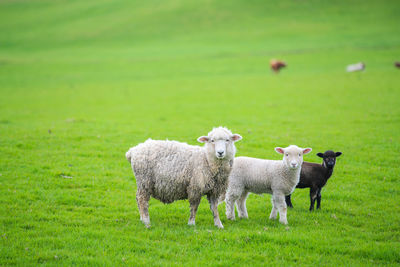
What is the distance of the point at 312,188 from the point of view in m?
8.93

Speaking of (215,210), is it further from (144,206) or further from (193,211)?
(144,206)

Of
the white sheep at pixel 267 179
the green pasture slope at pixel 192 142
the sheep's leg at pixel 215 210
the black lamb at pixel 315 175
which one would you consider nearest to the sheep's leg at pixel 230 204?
the white sheep at pixel 267 179

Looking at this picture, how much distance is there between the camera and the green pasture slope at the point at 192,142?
22.2ft

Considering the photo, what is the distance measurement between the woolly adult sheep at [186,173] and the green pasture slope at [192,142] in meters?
0.54

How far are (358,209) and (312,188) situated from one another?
3.59ft

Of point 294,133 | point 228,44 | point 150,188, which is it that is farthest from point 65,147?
point 228,44

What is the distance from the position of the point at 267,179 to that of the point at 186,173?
1822 mm

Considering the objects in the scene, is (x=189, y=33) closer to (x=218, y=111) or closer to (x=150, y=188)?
(x=218, y=111)

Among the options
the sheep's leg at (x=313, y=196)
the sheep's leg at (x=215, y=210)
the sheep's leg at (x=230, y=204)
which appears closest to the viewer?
the sheep's leg at (x=215, y=210)

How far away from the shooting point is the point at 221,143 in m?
7.62

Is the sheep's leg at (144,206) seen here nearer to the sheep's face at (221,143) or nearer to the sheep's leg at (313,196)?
the sheep's face at (221,143)

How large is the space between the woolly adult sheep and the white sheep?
63 centimetres

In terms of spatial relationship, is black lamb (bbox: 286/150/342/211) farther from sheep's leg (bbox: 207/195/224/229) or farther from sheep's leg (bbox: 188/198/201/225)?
sheep's leg (bbox: 188/198/201/225)

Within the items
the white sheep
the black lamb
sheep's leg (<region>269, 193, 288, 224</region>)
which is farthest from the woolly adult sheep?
the black lamb
